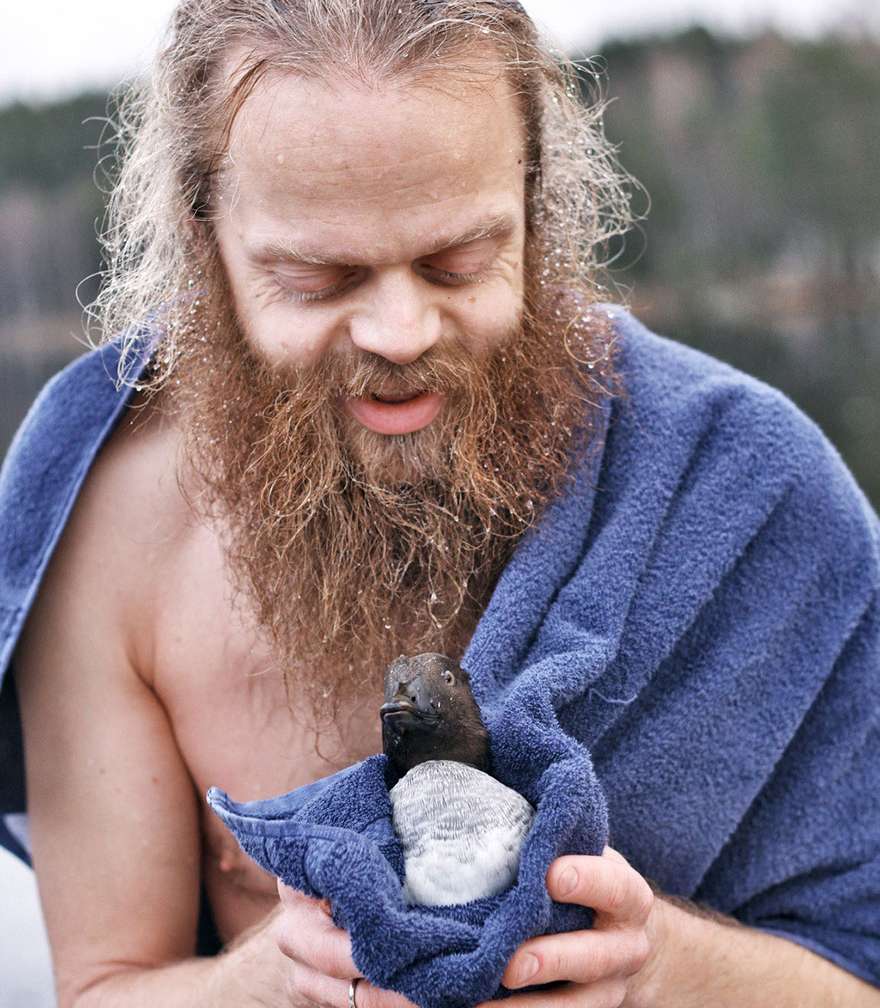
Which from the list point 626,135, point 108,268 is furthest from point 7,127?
point 108,268

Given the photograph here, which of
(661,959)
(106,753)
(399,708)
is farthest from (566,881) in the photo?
(106,753)

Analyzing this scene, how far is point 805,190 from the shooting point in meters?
30.7

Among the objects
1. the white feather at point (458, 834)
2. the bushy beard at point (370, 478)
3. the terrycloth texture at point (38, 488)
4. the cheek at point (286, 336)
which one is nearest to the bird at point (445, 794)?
the white feather at point (458, 834)

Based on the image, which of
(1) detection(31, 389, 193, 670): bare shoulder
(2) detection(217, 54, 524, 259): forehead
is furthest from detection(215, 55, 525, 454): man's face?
(1) detection(31, 389, 193, 670): bare shoulder

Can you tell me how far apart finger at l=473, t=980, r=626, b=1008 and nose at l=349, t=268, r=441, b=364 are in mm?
859

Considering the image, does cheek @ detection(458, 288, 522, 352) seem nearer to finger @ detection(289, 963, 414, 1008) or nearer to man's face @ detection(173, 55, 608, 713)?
man's face @ detection(173, 55, 608, 713)

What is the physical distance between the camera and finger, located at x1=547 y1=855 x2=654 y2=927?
1420 mm

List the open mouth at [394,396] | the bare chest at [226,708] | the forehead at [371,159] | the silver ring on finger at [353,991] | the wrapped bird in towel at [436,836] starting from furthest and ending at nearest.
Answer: the bare chest at [226,708]
the open mouth at [394,396]
the forehead at [371,159]
the silver ring on finger at [353,991]
the wrapped bird in towel at [436,836]

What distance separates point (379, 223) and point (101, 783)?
1.08 meters

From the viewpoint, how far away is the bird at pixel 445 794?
1.44 meters

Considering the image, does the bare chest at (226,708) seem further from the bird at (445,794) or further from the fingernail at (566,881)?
the fingernail at (566,881)

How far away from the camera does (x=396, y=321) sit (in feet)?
5.82

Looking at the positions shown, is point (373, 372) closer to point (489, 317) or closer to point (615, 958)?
point (489, 317)

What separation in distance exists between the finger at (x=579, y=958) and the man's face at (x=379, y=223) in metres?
0.78
